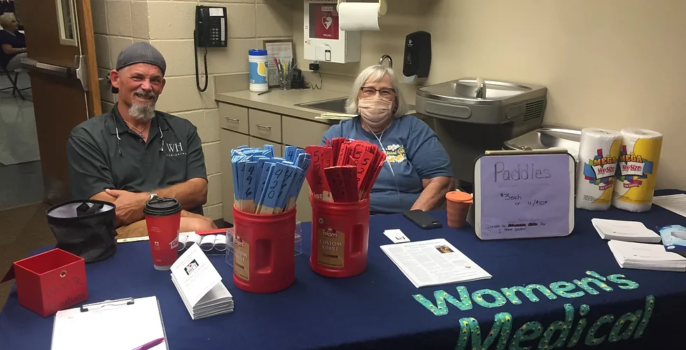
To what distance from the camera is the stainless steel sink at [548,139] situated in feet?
7.58

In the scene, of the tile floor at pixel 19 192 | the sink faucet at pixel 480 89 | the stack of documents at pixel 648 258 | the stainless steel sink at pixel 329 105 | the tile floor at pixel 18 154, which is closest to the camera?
the stack of documents at pixel 648 258

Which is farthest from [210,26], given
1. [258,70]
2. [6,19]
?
[6,19]

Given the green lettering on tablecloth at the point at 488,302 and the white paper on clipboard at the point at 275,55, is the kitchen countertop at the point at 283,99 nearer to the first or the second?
the white paper on clipboard at the point at 275,55

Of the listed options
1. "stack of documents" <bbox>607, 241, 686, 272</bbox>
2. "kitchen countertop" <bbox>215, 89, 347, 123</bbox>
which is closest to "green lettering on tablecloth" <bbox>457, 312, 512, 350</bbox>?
"stack of documents" <bbox>607, 241, 686, 272</bbox>

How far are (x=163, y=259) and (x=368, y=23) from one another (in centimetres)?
197

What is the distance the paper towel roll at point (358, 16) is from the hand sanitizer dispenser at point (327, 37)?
182 mm

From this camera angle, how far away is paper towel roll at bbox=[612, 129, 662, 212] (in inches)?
70.9

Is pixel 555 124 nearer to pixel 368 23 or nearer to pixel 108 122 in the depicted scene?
pixel 368 23

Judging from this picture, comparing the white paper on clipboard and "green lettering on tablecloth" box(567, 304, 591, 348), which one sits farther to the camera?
the white paper on clipboard

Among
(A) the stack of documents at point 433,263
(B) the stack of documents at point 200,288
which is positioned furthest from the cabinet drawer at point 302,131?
(B) the stack of documents at point 200,288

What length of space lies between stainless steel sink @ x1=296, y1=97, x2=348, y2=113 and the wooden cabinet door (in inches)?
19.2

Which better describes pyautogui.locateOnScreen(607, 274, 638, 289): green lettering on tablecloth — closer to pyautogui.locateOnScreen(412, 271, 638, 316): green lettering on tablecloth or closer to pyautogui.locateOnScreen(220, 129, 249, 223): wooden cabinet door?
pyautogui.locateOnScreen(412, 271, 638, 316): green lettering on tablecloth

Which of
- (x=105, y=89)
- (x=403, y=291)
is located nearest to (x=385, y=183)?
(x=403, y=291)

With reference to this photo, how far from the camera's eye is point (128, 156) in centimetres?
221
